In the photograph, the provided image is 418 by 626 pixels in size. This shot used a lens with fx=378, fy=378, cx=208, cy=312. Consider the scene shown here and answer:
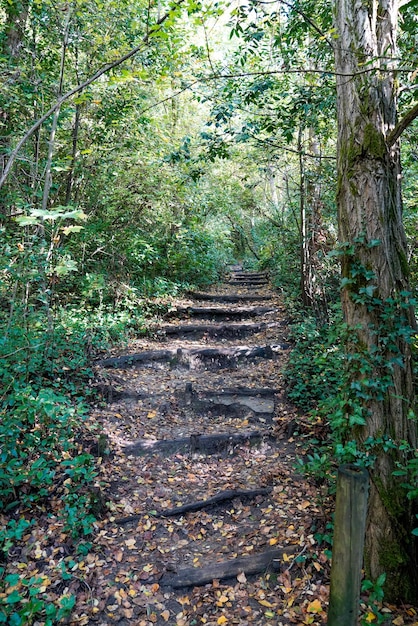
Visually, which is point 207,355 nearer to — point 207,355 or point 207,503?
point 207,355

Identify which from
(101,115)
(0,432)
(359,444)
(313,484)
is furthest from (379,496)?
(101,115)

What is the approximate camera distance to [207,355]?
6.59 metres

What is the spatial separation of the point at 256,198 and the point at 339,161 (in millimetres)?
12663

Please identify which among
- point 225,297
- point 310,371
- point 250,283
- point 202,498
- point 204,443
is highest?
point 250,283

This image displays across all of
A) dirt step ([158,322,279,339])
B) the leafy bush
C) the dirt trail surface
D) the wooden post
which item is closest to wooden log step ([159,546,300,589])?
the dirt trail surface

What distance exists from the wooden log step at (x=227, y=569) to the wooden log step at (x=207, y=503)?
0.61 metres

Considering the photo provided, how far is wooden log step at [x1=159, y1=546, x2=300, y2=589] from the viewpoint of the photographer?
3.02 metres

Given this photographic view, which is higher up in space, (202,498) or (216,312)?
(216,312)

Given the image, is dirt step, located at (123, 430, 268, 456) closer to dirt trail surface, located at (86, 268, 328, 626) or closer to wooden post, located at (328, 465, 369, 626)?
dirt trail surface, located at (86, 268, 328, 626)

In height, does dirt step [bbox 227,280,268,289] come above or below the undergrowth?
above

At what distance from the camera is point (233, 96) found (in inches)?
207

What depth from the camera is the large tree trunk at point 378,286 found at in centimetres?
278

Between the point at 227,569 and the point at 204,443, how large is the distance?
5.25 ft

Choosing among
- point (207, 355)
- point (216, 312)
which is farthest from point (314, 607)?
point (216, 312)
